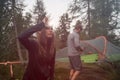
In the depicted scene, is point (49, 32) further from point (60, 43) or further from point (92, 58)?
point (60, 43)

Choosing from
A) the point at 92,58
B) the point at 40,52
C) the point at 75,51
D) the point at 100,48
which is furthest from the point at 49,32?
the point at 100,48

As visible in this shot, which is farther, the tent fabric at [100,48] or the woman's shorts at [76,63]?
the tent fabric at [100,48]

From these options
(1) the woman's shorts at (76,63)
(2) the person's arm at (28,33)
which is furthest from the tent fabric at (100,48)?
(2) the person's arm at (28,33)

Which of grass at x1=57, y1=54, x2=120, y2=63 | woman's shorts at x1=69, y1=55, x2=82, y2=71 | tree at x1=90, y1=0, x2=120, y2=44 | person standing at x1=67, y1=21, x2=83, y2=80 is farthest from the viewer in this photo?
tree at x1=90, y1=0, x2=120, y2=44

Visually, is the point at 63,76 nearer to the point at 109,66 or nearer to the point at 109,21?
the point at 109,66

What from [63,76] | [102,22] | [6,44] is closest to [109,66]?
[63,76]

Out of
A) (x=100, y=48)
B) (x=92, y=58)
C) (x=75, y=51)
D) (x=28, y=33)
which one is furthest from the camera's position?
(x=100, y=48)

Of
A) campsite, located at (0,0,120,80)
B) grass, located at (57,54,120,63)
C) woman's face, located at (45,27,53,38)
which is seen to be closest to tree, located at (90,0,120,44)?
campsite, located at (0,0,120,80)

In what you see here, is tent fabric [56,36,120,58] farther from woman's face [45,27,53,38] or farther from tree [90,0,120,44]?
tree [90,0,120,44]

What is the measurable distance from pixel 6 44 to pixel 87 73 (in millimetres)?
8096

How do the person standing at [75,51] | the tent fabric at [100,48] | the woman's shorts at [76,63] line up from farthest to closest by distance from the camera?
1. the tent fabric at [100,48]
2. the woman's shorts at [76,63]
3. the person standing at [75,51]

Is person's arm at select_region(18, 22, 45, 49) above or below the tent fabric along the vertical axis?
above

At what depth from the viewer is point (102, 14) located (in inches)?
1400

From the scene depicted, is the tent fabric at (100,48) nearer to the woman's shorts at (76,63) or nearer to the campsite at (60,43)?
the campsite at (60,43)
